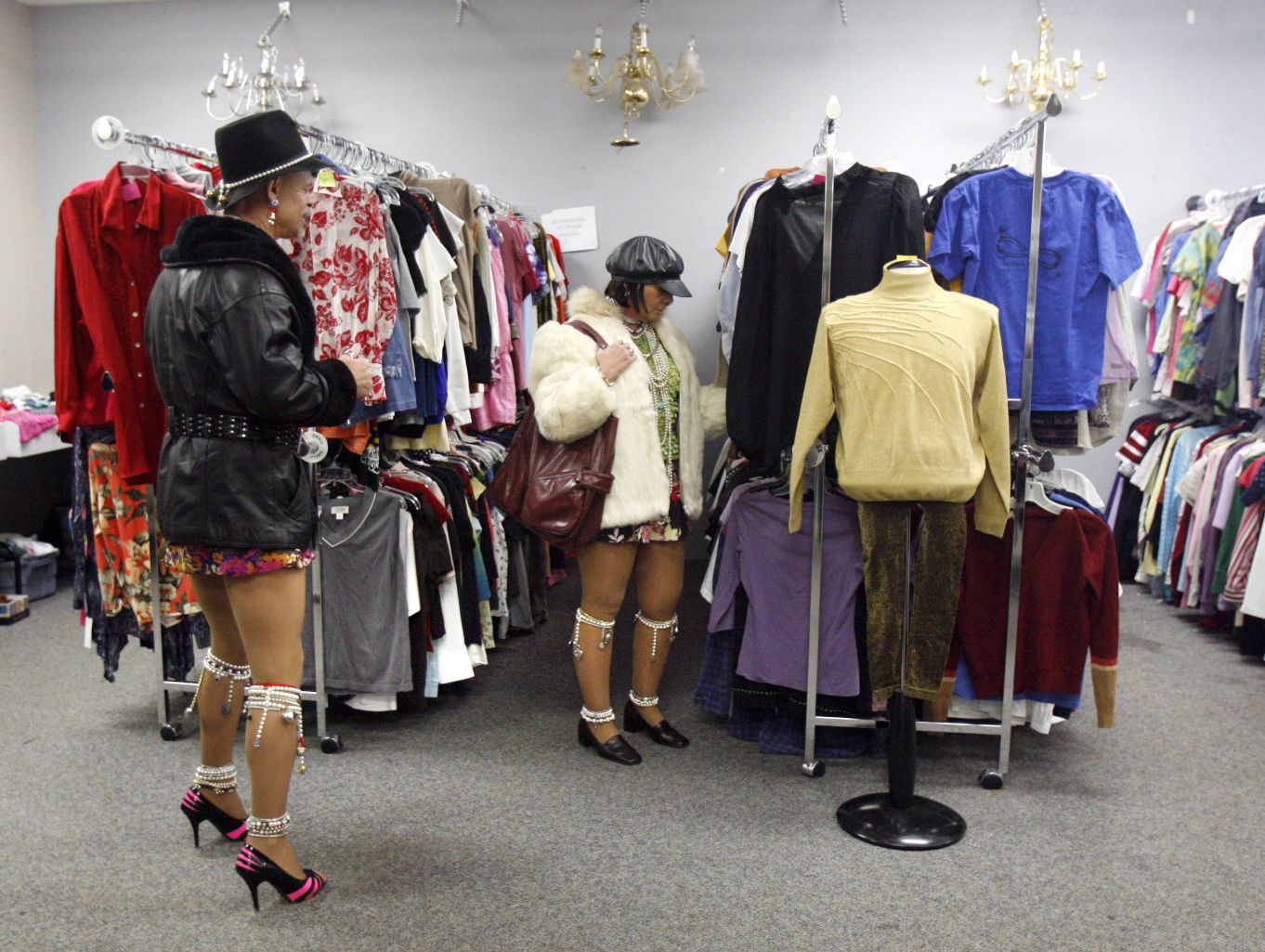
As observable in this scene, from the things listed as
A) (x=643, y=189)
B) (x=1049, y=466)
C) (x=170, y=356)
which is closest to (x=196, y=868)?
(x=170, y=356)

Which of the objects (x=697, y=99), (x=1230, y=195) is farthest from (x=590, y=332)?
(x=1230, y=195)

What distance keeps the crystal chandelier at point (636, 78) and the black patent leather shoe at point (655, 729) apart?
319cm

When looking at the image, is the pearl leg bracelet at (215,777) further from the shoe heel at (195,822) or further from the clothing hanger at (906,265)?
the clothing hanger at (906,265)

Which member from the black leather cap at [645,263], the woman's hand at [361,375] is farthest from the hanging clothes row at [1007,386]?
the woman's hand at [361,375]

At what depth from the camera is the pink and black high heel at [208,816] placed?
2.39 m

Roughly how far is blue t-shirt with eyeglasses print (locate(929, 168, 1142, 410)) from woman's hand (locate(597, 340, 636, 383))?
932 millimetres

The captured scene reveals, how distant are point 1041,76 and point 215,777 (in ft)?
15.4

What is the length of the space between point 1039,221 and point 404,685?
231 cm

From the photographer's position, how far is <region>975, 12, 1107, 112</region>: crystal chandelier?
4.84 m

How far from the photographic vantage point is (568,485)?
2.80m

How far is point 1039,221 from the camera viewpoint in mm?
2727

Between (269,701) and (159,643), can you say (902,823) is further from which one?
(159,643)

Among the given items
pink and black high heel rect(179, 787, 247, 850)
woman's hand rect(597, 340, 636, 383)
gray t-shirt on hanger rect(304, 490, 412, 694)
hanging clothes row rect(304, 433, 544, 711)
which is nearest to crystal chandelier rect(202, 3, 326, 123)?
hanging clothes row rect(304, 433, 544, 711)

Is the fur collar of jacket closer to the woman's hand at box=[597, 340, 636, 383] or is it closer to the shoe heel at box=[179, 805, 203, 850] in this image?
the woman's hand at box=[597, 340, 636, 383]
